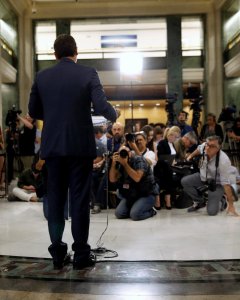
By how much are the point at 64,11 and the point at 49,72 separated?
35.6 ft

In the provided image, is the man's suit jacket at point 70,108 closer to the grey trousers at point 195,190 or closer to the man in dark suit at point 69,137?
the man in dark suit at point 69,137

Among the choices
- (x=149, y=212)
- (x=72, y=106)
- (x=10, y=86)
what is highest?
(x=10, y=86)

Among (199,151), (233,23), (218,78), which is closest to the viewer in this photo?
(199,151)

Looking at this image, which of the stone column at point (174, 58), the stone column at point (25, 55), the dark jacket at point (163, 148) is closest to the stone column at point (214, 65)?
the stone column at point (174, 58)

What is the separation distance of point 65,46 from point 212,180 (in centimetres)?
317

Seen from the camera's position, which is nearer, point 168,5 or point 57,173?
point 57,173

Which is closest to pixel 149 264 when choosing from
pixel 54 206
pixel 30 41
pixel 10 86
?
pixel 54 206

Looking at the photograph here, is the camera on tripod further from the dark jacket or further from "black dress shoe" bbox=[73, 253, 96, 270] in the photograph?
"black dress shoe" bbox=[73, 253, 96, 270]

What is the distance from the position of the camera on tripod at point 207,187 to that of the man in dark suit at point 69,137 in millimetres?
2917

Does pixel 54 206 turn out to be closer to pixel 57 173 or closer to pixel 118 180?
pixel 57 173

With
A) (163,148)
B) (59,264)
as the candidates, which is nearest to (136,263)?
(59,264)

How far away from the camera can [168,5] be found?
12984 mm

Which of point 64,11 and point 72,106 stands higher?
point 64,11

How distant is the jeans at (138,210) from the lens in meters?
5.02
